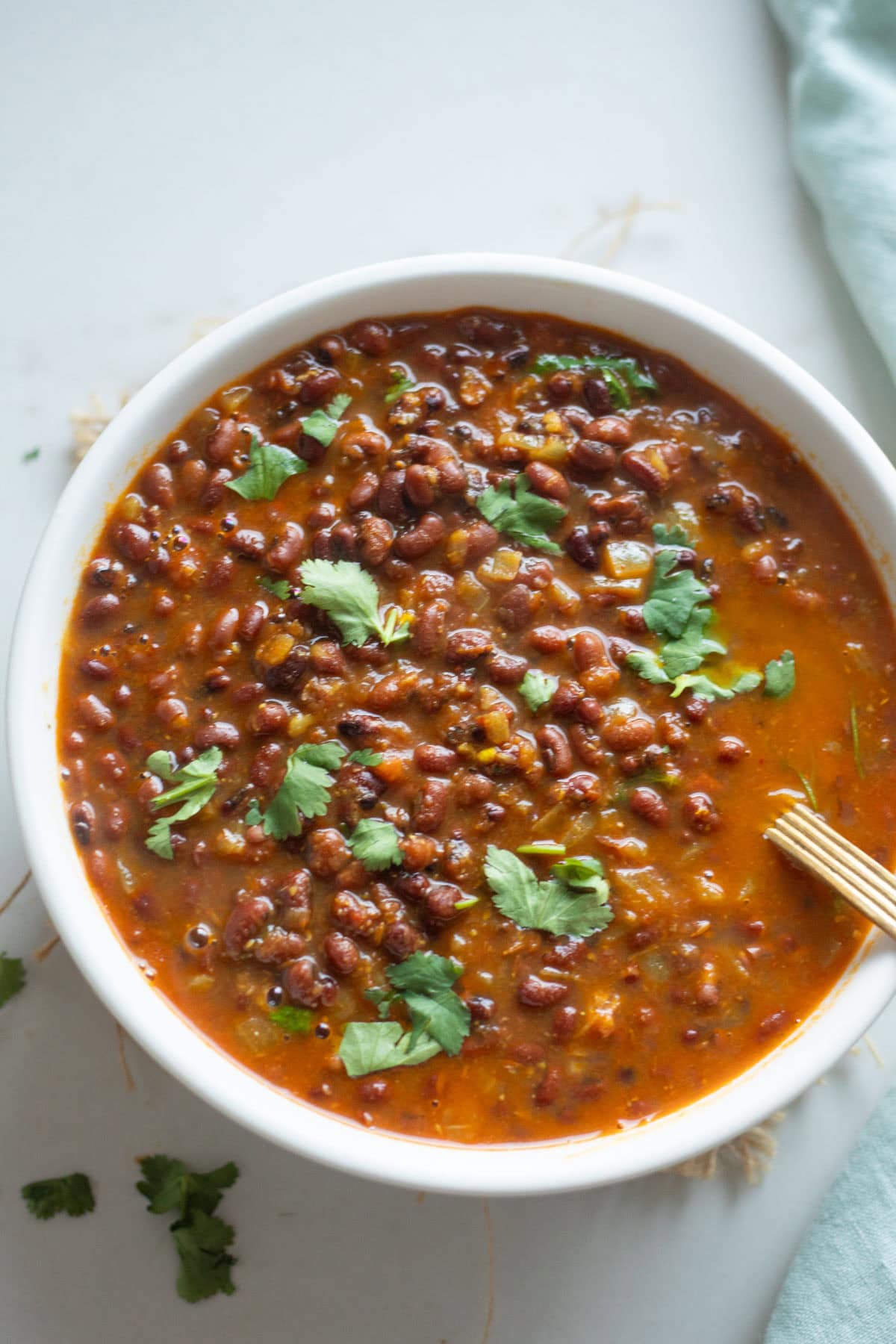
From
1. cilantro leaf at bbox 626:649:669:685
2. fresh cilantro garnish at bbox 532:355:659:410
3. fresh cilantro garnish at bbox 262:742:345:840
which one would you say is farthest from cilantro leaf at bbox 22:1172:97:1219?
fresh cilantro garnish at bbox 532:355:659:410

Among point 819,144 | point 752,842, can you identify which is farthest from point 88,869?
point 819,144

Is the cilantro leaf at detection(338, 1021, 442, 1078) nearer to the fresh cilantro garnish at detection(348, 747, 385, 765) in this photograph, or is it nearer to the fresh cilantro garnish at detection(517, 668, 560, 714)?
the fresh cilantro garnish at detection(348, 747, 385, 765)

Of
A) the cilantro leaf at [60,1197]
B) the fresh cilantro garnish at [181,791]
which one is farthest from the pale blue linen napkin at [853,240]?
the fresh cilantro garnish at [181,791]

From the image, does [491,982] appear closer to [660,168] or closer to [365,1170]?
[365,1170]

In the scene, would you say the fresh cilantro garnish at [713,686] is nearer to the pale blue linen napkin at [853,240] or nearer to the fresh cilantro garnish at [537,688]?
the fresh cilantro garnish at [537,688]

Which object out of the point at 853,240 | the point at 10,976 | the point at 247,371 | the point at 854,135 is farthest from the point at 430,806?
the point at 854,135
